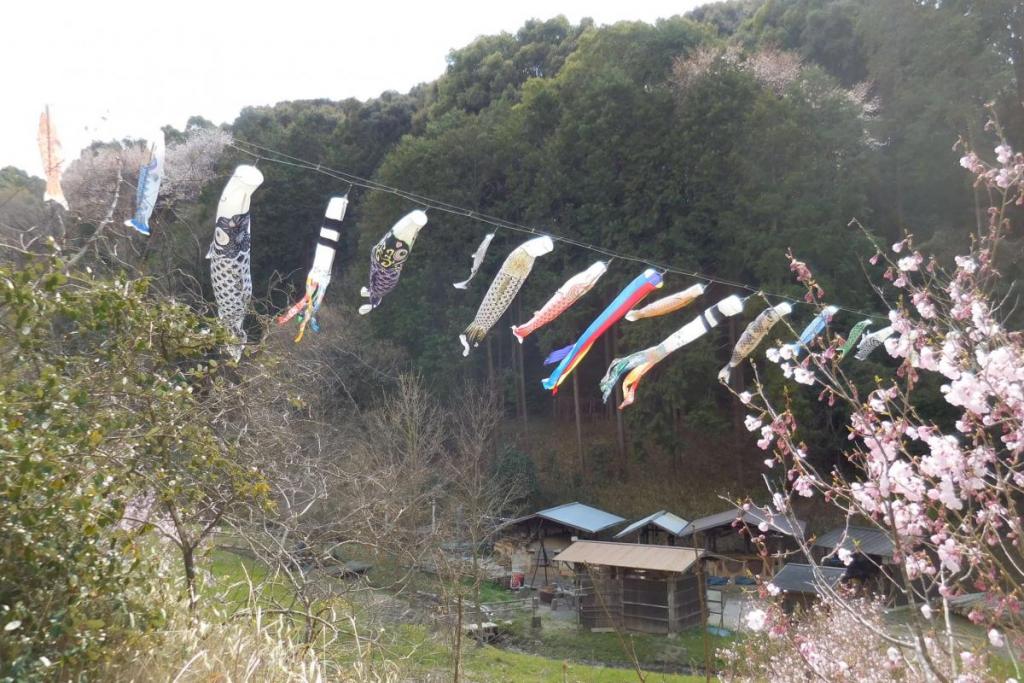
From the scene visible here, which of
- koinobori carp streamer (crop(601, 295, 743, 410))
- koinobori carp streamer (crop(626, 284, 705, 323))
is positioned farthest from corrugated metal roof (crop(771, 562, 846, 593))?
koinobori carp streamer (crop(626, 284, 705, 323))

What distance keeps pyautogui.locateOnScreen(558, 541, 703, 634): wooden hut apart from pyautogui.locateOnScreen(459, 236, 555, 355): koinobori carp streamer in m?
5.15

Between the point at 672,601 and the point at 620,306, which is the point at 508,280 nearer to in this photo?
the point at 620,306

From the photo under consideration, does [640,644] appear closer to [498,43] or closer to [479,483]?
[479,483]

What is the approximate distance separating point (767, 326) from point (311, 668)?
5.26 m

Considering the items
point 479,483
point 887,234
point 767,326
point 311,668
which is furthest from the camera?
point 887,234

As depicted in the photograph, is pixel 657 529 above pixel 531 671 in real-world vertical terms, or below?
below

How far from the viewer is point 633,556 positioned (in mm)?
11516

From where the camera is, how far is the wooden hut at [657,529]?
13.5 m

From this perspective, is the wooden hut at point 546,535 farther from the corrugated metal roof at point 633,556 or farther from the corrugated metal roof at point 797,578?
the corrugated metal roof at point 797,578

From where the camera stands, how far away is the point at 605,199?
16.5 meters

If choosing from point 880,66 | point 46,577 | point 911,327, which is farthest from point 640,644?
point 880,66

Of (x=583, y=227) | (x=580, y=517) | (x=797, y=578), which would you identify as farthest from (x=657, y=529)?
(x=583, y=227)

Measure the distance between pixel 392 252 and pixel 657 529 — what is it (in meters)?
9.28

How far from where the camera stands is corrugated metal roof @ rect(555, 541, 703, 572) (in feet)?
35.9
